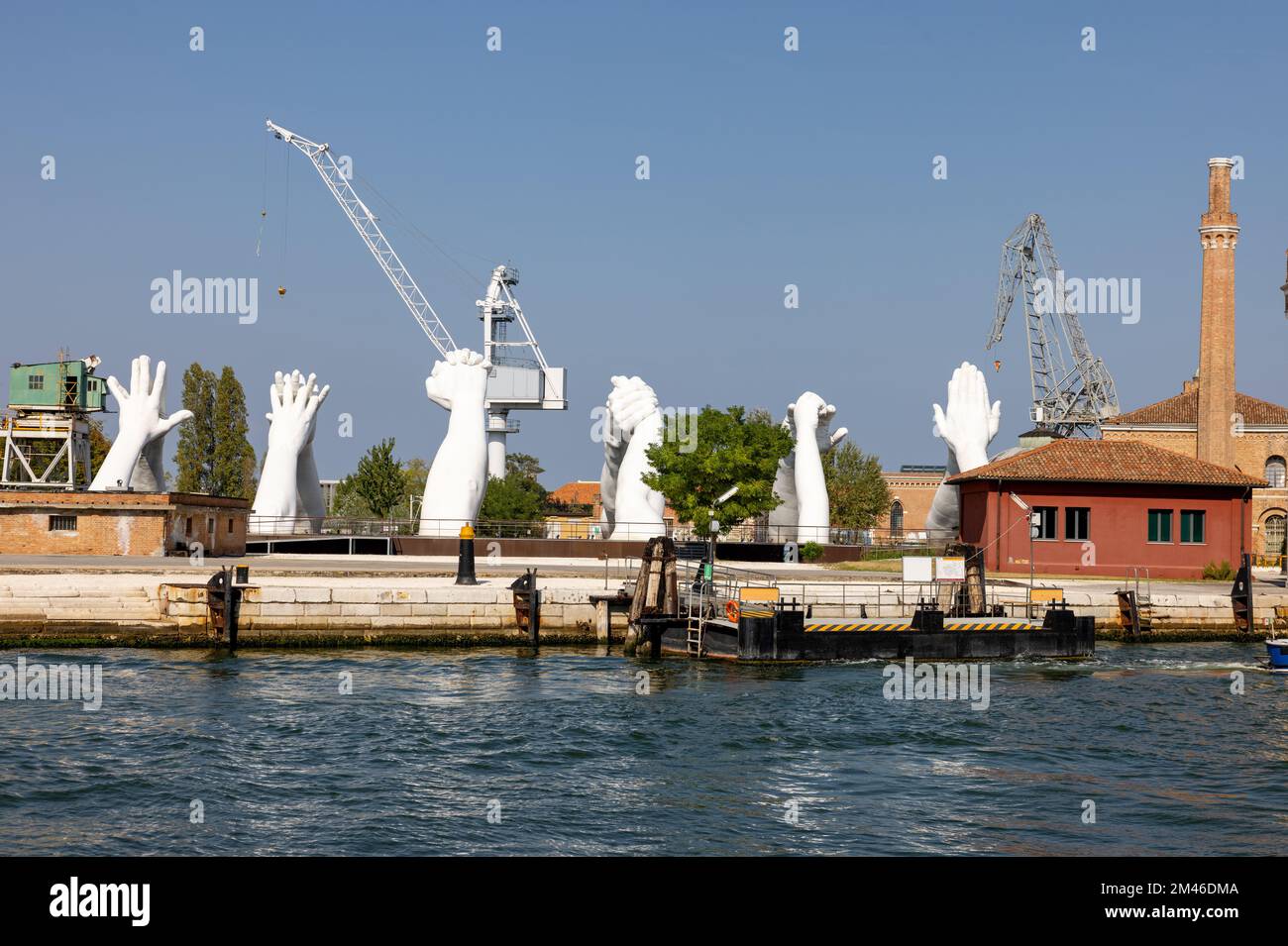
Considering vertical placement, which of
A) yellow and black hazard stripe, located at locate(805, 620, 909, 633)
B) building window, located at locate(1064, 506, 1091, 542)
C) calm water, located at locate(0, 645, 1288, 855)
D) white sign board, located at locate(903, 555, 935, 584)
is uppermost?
building window, located at locate(1064, 506, 1091, 542)

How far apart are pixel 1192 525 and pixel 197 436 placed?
59349 mm

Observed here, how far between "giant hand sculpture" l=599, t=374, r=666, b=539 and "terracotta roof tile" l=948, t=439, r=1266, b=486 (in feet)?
55.0

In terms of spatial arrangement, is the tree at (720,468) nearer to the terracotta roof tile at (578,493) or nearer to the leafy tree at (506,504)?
the leafy tree at (506,504)

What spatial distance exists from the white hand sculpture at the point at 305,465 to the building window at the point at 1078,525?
37853 mm

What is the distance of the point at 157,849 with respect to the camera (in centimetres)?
1442

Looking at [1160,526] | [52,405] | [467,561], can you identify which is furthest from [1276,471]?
[52,405]

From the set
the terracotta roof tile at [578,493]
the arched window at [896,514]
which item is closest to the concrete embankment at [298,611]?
the arched window at [896,514]

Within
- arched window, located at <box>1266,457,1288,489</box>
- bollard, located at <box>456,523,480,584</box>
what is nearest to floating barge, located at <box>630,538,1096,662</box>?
bollard, located at <box>456,523,480,584</box>

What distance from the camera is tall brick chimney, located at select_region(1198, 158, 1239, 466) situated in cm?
7119

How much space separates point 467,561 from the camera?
35.4 metres

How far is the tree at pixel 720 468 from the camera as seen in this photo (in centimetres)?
5731

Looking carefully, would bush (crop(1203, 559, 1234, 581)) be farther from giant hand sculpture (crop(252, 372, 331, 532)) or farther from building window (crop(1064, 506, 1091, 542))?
giant hand sculpture (crop(252, 372, 331, 532))
